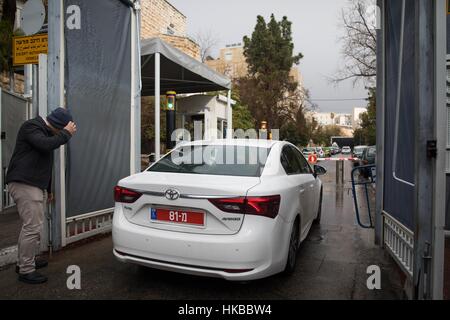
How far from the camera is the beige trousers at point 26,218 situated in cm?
361

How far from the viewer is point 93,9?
5.20 m

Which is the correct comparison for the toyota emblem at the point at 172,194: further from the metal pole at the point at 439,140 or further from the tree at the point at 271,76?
the tree at the point at 271,76

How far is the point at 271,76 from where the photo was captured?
41688mm

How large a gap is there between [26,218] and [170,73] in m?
6.45

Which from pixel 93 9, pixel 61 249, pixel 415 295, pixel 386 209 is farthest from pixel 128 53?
pixel 415 295

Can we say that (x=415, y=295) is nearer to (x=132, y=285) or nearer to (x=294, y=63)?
(x=132, y=285)

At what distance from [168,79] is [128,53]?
3.85 meters

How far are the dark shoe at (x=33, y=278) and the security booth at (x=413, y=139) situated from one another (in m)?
3.60

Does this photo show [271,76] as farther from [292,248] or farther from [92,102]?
[292,248]

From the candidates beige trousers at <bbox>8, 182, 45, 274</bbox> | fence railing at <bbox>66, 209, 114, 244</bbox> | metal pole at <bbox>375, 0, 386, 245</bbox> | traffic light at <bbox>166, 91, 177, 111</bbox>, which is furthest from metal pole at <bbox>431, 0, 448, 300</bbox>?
traffic light at <bbox>166, 91, 177, 111</bbox>

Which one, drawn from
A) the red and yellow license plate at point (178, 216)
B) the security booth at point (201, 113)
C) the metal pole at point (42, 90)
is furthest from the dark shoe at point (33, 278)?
the security booth at point (201, 113)

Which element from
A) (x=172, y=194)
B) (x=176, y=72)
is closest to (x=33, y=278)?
(x=172, y=194)
